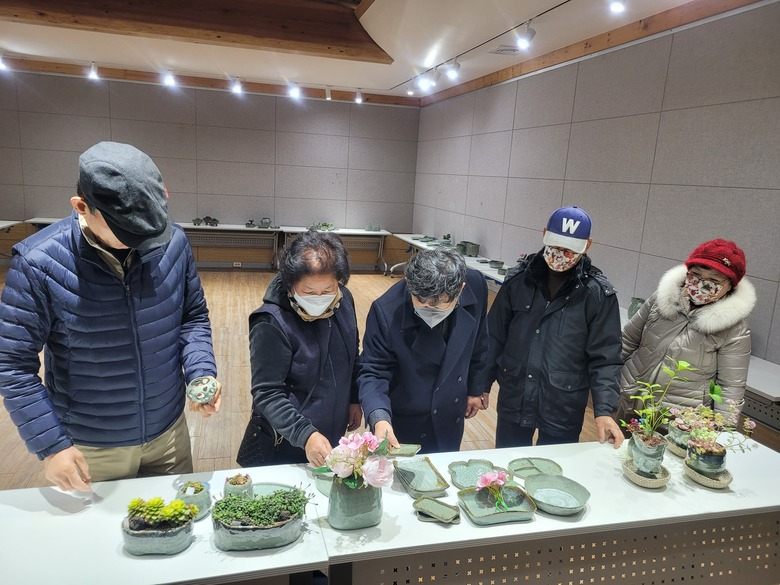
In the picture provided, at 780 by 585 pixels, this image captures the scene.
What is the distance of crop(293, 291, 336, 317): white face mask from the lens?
5.55 feet

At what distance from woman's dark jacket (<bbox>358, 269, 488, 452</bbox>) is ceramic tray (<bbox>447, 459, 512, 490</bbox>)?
0.83ft

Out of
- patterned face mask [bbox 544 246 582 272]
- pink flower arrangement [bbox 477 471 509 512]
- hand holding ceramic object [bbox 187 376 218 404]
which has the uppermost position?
patterned face mask [bbox 544 246 582 272]

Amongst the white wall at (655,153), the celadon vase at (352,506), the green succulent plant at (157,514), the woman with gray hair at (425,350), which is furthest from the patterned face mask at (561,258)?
the white wall at (655,153)

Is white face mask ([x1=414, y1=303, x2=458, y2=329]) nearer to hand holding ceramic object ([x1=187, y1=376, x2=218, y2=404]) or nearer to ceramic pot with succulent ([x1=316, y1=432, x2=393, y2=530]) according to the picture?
ceramic pot with succulent ([x1=316, y1=432, x2=393, y2=530])

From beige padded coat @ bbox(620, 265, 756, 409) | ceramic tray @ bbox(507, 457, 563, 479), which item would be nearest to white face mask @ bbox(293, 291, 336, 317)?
ceramic tray @ bbox(507, 457, 563, 479)

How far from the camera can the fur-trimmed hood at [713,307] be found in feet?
7.57

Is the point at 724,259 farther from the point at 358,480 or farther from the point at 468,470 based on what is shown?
the point at 358,480

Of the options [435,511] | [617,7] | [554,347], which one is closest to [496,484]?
[435,511]

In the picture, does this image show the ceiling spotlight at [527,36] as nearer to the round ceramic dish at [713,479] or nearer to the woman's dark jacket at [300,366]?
the woman's dark jacket at [300,366]

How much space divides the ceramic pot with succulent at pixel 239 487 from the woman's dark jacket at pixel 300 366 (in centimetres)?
19

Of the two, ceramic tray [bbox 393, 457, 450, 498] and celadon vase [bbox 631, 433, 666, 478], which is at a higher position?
celadon vase [bbox 631, 433, 666, 478]

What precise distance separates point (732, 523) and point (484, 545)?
906 millimetres

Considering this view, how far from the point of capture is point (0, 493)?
4.93ft

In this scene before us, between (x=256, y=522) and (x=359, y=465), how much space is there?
0.29m
